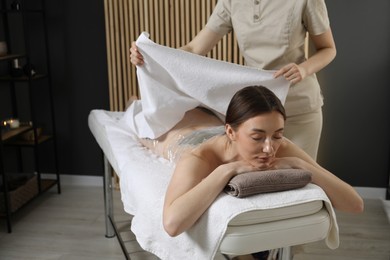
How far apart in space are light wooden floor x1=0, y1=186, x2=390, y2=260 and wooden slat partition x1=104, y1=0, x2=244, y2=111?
1038mm

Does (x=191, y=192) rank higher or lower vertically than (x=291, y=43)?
lower

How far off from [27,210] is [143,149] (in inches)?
65.0

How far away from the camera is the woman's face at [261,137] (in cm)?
136

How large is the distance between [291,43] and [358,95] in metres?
1.53

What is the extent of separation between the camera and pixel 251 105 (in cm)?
139

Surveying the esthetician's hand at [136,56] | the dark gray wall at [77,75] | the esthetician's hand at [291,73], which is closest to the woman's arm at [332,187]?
the esthetician's hand at [291,73]

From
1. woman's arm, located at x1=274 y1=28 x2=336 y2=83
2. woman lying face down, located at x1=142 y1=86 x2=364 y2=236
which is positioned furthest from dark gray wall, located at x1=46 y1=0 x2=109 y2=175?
woman lying face down, located at x1=142 y1=86 x2=364 y2=236

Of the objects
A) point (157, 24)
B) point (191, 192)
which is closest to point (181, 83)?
point (191, 192)

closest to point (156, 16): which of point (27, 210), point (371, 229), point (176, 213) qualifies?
point (27, 210)

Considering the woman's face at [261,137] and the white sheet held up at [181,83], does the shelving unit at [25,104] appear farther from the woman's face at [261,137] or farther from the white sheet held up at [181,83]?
the woman's face at [261,137]

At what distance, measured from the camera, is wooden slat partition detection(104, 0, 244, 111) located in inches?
135

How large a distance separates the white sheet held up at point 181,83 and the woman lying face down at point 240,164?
0.47m

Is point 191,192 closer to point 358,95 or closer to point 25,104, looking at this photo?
point 358,95

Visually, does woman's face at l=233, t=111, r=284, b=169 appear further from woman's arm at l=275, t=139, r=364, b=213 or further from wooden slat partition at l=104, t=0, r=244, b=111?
wooden slat partition at l=104, t=0, r=244, b=111
